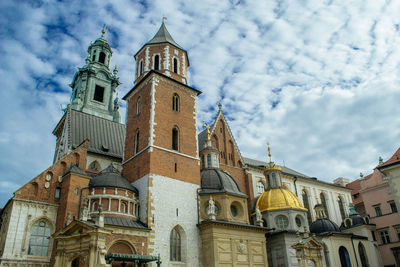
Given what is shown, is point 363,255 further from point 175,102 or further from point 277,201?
point 175,102

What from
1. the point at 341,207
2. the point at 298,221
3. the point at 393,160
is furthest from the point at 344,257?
the point at 393,160

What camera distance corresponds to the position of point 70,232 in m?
17.7

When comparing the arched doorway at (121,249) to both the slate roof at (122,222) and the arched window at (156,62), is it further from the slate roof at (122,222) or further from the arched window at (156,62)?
the arched window at (156,62)

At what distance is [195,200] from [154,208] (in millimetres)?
3837

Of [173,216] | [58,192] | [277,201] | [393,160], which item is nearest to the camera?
[393,160]

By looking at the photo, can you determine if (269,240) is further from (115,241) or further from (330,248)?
(115,241)

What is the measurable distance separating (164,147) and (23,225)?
10.8m

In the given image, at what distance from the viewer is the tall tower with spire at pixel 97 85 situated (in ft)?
149

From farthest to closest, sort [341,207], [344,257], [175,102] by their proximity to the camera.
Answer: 1. [341,207]
2. [344,257]
3. [175,102]

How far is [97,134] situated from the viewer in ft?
111

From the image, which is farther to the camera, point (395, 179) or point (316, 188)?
point (316, 188)

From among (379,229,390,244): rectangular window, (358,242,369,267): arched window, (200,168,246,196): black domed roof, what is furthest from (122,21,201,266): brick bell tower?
(379,229,390,244): rectangular window

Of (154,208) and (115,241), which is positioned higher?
(154,208)

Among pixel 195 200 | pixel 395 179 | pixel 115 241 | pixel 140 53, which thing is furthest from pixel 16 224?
pixel 395 179
